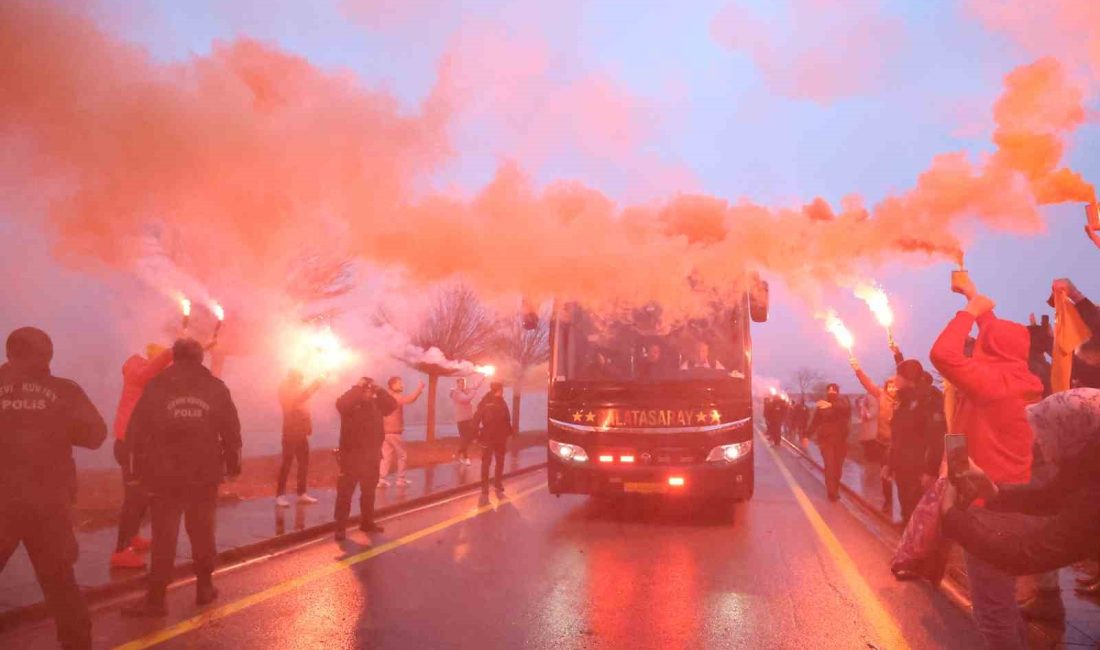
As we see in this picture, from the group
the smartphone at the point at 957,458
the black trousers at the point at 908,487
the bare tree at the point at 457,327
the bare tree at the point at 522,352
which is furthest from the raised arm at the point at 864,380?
the bare tree at the point at 522,352

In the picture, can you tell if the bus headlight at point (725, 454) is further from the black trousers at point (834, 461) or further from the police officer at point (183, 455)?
the police officer at point (183, 455)

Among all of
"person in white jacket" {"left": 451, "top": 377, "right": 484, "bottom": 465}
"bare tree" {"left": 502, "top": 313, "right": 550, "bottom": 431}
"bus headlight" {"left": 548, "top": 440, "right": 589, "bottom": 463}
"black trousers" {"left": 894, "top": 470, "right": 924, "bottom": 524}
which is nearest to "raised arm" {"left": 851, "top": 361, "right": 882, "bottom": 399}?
"black trousers" {"left": 894, "top": 470, "right": 924, "bottom": 524}

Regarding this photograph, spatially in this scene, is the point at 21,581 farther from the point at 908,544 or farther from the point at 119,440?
the point at 908,544

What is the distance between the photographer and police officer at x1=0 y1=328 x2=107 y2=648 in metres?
3.85

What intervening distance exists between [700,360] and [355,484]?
13.7ft

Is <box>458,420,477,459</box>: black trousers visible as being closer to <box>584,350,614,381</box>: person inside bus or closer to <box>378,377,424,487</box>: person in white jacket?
<box>378,377,424,487</box>: person in white jacket

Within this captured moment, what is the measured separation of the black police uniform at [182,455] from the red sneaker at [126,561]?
3.58 ft

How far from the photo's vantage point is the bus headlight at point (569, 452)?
908cm

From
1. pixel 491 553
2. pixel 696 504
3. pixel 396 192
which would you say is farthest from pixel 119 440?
pixel 696 504

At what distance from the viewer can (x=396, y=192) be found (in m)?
9.72

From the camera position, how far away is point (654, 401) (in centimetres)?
891

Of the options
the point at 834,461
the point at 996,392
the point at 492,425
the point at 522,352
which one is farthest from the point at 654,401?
the point at 522,352

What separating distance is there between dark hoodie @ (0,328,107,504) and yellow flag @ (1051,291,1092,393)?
6438 millimetres

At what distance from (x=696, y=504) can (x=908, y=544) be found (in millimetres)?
7280
